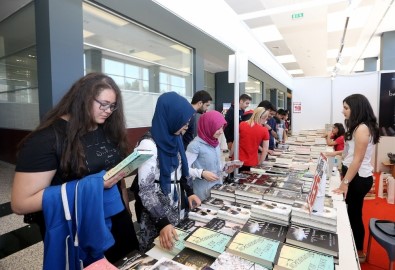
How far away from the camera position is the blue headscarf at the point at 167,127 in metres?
1.17

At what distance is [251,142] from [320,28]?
5.67 m

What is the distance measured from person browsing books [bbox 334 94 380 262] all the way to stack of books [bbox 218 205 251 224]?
0.94 m

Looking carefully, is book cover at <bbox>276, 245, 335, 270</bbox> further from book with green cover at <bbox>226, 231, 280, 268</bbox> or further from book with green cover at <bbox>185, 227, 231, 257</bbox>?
book with green cover at <bbox>185, 227, 231, 257</bbox>

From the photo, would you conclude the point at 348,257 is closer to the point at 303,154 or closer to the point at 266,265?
the point at 266,265

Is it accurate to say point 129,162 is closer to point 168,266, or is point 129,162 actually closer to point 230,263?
point 168,266

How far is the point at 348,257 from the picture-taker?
0.99 meters

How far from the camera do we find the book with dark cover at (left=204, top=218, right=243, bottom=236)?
1080mm

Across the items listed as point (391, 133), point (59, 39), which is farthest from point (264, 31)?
point (59, 39)

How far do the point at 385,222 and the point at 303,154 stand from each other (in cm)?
118

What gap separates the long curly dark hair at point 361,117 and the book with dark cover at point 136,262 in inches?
72.3

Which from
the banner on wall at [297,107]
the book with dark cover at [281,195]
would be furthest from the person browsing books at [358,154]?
the banner on wall at [297,107]

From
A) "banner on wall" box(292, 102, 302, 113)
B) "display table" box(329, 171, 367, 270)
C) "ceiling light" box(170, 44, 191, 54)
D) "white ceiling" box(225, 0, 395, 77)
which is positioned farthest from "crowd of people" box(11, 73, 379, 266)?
"banner on wall" box(292, 102, 302, 113)

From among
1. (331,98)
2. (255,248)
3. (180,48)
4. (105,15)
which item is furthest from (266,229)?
(331,98)

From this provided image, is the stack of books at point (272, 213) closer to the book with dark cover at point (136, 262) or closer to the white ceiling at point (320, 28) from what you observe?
the book with dark cover at point (136, 262)
